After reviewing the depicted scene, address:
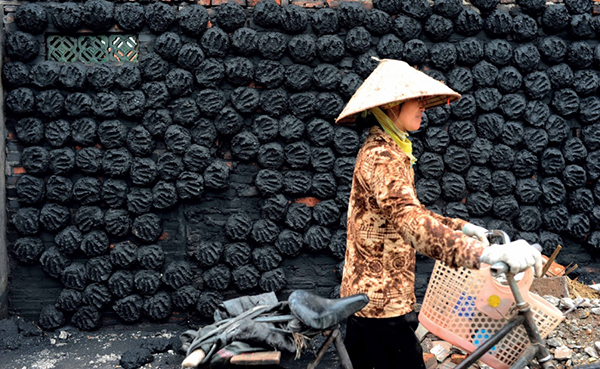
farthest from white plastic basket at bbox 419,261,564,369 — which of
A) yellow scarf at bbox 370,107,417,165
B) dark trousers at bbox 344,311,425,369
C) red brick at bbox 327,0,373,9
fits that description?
red brick at bbox 327,0,373,9

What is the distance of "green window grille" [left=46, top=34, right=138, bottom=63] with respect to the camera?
15.1ft

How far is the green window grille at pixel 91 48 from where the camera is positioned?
4.60 metres

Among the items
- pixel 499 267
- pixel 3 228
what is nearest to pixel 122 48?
pixel 3 228

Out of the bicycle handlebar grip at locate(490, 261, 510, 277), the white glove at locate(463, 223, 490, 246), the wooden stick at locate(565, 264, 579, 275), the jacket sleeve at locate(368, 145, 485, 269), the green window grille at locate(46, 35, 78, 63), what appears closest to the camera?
the bicycle handlebar grip at locate(490, 261, 510, 277)

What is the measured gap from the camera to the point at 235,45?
178 inches

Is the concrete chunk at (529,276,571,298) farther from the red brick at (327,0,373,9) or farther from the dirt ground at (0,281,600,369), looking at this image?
the red brick at (327,0,373,9)

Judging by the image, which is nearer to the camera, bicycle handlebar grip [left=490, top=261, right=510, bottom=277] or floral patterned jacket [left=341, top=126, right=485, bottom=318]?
bicycle handlebar grip [left=490, top=261, right=510, bottom=277]

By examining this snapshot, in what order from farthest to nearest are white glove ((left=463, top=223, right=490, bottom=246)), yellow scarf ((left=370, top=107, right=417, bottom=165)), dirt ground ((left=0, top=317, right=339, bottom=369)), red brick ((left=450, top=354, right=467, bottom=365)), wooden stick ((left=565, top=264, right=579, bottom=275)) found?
wooden stick ((left=565, top=264, right=579, bottom=275)) → dirt ground ((left=0, top=317, right=339, bottom=369)) → red brick ((left=450, top=354, right=467, bottom=365)) → yellow scarf ((left=370, top=107, right=417, bottom=165)) → white glove ((left=463, top=223, right=490, bottom=246))

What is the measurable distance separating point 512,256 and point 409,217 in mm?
437

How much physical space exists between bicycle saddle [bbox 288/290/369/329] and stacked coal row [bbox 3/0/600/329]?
2.35 metres

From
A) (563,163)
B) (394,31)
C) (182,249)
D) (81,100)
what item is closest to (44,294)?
(182,249)

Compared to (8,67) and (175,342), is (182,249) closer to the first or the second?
(175,342)

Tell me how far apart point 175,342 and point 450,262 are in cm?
324

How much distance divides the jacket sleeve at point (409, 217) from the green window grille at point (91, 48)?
3.16m
